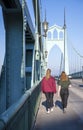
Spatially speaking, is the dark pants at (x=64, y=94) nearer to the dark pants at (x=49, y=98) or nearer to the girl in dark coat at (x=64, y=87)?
the girl in dark coat at (x=64, y=87)

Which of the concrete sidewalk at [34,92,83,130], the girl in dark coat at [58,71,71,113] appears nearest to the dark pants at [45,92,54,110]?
the concrete sidewalk at [34,92,83,130]

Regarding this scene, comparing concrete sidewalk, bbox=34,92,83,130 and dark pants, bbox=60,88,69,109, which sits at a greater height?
dark pants, bbox=60,88,69,109

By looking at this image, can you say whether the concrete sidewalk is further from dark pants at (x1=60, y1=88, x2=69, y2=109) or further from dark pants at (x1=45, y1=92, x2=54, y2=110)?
dark pants at (x1=60, y1=88, x2=69, y2=109)

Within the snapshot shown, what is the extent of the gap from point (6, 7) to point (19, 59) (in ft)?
6.74

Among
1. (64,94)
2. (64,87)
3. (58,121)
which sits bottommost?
(58,121)

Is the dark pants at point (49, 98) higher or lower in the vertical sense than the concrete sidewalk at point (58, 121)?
higher

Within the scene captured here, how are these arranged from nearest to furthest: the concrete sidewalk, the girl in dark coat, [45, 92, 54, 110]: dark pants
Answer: the concrete sidewalk, [45, 92, 54, 110]: dark pants, the girl in dark coat

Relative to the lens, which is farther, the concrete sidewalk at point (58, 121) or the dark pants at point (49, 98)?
the dark pants at point (49, 98)

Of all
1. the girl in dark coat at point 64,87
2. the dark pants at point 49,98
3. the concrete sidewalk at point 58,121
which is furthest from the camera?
the girl in dark coat at point 64,87

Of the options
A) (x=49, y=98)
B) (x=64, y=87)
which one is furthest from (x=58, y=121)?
(x=64, y=87)

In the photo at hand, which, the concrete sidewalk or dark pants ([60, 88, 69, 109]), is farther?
dark pants ([60, 88, 69, 109])

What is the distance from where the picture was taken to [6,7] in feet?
36.7

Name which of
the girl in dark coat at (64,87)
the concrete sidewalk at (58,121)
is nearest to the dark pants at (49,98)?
the concrete sidewalk at (58,121)

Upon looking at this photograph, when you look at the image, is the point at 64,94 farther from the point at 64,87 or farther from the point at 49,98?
the point at 49,98
